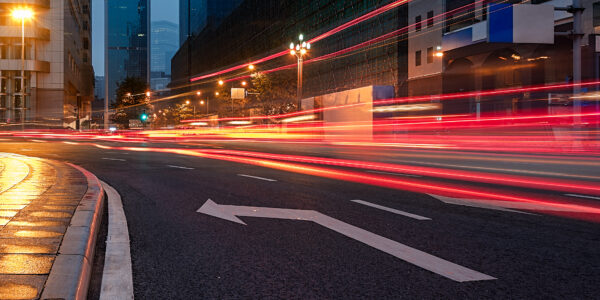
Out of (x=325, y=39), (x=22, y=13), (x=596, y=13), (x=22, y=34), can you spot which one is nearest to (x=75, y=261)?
(x=596, y=13)

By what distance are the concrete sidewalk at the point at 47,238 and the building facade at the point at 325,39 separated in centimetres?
3900

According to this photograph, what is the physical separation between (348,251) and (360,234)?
776mm

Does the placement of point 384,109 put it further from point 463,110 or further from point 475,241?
point 475,241

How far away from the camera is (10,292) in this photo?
3148 mm

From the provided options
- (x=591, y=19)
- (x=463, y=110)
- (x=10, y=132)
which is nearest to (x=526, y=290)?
(x=591, y=19)

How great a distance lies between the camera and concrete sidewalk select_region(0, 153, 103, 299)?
330cm

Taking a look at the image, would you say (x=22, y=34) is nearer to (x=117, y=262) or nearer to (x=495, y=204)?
(x=495, y=204)

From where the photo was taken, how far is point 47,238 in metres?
4.64

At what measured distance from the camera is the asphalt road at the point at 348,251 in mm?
3773

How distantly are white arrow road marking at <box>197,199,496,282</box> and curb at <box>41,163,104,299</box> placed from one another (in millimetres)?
Result: 1788

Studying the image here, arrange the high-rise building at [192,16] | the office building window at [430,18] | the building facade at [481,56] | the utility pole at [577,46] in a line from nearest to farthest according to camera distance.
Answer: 1. the utility pole at [577,46]
2. the building facade at [481,56]
3. the office building window at [430,18]
4. the high-rise building at [192,16]

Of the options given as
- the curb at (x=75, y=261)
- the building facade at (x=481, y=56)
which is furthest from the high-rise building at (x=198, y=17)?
the curb at (x=75, y=261)

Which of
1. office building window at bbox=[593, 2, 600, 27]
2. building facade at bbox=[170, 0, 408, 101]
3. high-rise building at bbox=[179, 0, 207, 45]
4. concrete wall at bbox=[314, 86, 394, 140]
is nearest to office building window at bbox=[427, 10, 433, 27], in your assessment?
building facade at bbox=[170, 0, 408, 101]

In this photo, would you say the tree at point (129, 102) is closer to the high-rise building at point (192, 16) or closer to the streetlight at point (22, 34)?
the high-rise building at point (192, 16)
